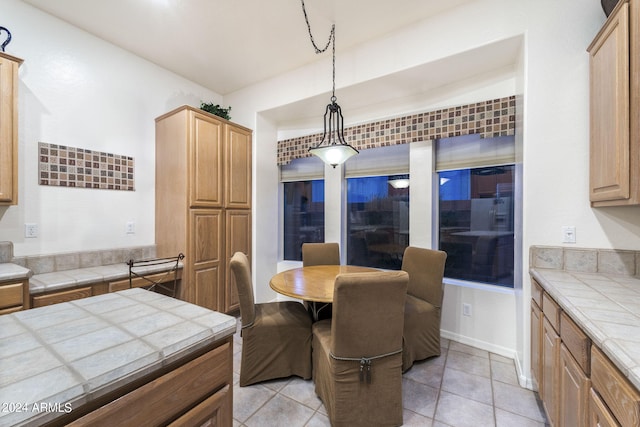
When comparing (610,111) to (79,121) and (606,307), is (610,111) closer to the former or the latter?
(606,307)

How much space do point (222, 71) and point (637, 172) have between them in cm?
364

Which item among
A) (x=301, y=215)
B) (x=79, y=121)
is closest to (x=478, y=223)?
(x=301, y=215)

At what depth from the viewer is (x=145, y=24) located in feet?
7.93

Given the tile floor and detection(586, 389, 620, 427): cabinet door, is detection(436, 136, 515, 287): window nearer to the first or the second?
the tile floor

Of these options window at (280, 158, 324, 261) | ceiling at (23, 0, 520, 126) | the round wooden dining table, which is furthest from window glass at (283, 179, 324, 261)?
ceiling at (23, 0, 520, 126)

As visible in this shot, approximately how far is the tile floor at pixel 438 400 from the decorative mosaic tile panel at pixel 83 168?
2157mm

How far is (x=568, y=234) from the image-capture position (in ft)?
6.02

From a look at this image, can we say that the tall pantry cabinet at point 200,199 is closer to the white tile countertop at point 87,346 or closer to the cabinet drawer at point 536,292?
the white tile countertop at point 87,346

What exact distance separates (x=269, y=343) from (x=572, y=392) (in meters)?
1.72

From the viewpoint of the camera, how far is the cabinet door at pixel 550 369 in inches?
53.4

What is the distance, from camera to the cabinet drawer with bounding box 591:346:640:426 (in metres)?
0.76

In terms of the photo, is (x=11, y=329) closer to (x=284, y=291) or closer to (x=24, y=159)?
(x=284, y=291)

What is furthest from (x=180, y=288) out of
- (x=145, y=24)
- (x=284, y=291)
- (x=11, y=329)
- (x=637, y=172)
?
(x=637, y=172)

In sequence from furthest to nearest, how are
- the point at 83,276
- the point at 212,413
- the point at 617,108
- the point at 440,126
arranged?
the point at 440,126
the point at 83,276
the point at 617,108
the point at 212,413
